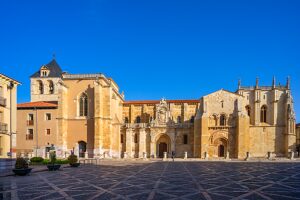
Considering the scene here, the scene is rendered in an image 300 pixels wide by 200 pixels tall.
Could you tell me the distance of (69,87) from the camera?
1747 inches

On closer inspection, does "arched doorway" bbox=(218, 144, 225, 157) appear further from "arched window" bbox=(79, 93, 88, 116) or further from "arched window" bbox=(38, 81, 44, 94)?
"arched window" bbox=(38, 81, 44, 94)

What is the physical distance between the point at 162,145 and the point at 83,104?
53.1ft

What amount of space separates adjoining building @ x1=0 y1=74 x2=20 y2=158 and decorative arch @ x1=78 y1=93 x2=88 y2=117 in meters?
19.4

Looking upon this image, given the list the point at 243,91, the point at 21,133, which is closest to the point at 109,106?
the point at 21,133

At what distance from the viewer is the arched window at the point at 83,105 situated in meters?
43.8

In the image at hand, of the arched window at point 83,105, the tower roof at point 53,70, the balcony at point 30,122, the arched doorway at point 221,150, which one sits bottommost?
the arched doorway at point 221,150

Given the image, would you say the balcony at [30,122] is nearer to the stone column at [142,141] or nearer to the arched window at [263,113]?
the stone column at [142,141]

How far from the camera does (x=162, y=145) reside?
165 ft

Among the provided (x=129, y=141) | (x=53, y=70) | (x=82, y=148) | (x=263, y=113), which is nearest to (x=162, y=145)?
(x=129, y=141)

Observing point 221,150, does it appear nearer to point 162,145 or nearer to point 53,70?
point 162,145

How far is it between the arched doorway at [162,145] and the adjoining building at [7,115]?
29493 millimetres

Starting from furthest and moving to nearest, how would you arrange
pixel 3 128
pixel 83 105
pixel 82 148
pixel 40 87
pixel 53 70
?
pixel 53 70, pixel 40 87, pixel 83 105, pixel 82 148, pixel 3 128

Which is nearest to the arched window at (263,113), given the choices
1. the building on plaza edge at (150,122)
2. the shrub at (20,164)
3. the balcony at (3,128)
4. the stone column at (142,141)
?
the building on plaza edge at (150,122)

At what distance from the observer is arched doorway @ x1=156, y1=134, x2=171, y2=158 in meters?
49.8
